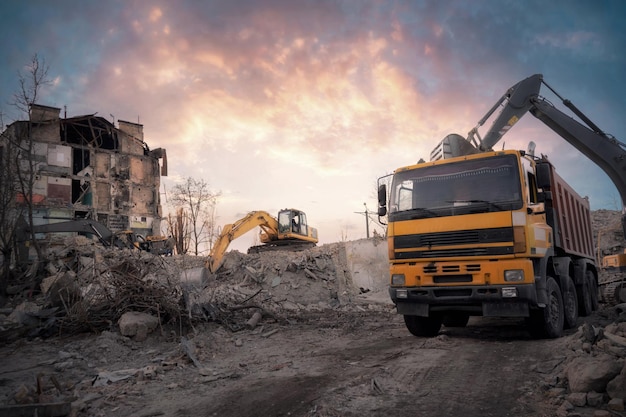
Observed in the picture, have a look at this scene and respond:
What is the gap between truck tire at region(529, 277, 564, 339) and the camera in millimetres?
7344

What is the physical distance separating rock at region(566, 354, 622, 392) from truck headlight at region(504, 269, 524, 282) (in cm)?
246

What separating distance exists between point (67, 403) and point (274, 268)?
15.0m

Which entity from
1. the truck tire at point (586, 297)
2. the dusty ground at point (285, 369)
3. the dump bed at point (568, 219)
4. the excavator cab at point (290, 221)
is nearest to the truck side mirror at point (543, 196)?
the dump bed at point (568, 219)

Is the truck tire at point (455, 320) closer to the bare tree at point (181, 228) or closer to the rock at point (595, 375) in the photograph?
the rock at point (595, 375)

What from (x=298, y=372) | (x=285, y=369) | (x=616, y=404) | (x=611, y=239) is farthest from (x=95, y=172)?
(x=616, y=404)

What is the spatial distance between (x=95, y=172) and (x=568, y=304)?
35702 mm

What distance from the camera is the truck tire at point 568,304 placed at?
8.47 meters

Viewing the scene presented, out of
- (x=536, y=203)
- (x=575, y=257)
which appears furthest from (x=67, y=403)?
(x=575, y=257)

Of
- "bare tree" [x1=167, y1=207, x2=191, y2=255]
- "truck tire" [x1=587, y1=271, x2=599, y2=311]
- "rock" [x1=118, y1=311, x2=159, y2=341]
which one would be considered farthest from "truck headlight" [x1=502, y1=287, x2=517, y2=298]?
"bare tree" [x1=167, y1=207, x2=191, y2=255]

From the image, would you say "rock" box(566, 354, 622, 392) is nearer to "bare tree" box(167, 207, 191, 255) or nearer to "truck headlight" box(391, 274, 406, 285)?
"truck headlight" box(391, 274, 406, 285)

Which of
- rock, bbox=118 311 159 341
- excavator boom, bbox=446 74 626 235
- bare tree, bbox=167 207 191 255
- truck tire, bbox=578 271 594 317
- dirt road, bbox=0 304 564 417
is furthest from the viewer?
bare tree, bbox=167 207 191 255

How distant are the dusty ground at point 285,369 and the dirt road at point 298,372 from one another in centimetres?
2

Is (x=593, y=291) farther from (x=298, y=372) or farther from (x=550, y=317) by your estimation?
(x=298, y=372)

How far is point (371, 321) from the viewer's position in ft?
38.7
